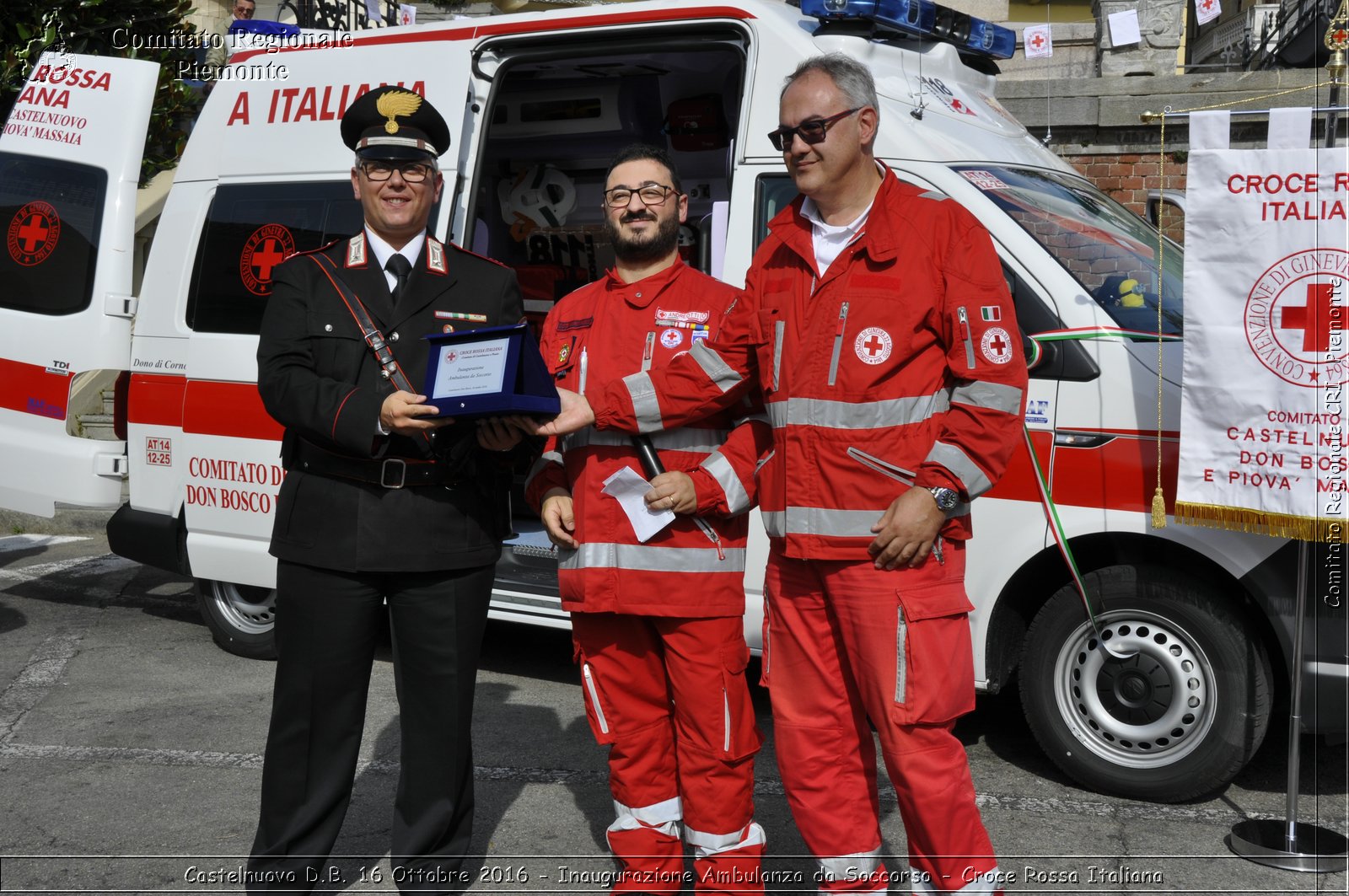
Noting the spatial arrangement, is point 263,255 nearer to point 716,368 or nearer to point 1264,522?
point 716,368

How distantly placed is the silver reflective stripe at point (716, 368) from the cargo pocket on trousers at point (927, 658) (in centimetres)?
70

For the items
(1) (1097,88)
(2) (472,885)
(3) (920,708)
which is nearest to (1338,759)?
(3) (920,708)

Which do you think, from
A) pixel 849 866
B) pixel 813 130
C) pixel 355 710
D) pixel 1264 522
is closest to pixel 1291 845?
pixel 1264 522

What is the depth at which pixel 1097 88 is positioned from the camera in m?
12.2

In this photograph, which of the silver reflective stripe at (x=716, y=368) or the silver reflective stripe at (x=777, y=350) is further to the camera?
the silver reflective stripe at (x=716, y=368)

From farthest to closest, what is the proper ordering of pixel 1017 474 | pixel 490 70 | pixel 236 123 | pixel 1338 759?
1. pixel 236 123
2. pixel 490 70
3. pixel 1338 759
4. pixel 1017 474

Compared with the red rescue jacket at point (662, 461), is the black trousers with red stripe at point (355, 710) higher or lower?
lower

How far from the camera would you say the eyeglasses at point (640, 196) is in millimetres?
3488

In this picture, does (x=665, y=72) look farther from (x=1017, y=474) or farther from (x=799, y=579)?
(x=799, y=579)

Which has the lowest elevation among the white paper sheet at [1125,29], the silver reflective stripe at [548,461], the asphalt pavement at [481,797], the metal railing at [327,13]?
the asphalt pavement at [481,797]

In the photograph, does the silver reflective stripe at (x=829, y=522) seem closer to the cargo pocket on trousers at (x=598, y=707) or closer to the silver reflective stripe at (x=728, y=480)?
the silver reflective stripe at (x=728, y=480)

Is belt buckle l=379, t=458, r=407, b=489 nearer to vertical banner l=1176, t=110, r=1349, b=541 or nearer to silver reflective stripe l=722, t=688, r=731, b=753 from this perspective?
silver reflective stripe l=722, t=688, r=731, b=753

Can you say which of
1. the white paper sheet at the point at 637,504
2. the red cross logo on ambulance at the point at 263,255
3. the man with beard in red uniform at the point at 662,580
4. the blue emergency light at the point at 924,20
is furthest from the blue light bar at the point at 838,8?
the red cross logo on ambulance at the point at 263,255

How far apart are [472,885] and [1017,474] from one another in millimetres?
2162
